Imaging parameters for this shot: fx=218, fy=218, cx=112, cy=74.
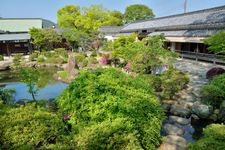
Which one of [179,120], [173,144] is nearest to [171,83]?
[179,120]

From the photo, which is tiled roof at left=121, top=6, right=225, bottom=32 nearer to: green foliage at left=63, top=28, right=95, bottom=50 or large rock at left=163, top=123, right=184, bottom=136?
green foliage at left=63, top=28, right=95, bottom=50

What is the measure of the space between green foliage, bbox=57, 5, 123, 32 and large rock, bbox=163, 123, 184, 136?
41559 mm

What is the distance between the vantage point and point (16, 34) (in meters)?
36.5

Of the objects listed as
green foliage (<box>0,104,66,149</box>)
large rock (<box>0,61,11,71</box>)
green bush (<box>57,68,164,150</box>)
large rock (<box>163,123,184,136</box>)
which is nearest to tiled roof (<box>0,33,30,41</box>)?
large rock (<box>0,61,11,71</box>)

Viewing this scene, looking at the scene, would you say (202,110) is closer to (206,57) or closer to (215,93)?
(215,93)

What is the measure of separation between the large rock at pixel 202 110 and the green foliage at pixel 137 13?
5810 centimetres

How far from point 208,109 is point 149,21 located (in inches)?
1187

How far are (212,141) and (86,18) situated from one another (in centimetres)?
4547

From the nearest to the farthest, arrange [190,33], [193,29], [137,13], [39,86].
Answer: [39,86]
[190,33]
[193,29]
[137,13]

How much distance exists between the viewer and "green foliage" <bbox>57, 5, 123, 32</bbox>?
4798 cm

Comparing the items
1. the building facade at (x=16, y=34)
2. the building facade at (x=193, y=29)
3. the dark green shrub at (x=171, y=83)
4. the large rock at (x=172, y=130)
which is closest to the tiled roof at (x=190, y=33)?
the building facade at (x=193, y=29)

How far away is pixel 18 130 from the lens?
5.15 m

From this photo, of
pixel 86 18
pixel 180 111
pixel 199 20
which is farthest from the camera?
pixel 86 18

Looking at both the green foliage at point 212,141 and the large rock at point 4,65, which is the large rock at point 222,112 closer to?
the green foliage at point 212,141
